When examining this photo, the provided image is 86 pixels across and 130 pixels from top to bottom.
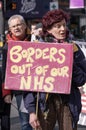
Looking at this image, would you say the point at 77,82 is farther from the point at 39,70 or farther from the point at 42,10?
the point at 42,10

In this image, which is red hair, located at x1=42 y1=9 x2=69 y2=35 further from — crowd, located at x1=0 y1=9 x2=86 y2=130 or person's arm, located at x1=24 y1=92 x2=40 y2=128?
person's arm, located at x1=24 y1=92 x2=40 y2=128

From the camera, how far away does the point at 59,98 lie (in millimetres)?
3760

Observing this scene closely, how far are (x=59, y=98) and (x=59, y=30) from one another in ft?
1.69

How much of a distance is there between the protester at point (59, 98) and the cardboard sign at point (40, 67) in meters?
0.07

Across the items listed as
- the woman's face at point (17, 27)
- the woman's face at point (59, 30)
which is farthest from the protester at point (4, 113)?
the woman's face at point (59, 30)

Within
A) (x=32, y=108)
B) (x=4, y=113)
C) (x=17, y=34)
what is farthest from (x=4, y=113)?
(x=32, y=108)

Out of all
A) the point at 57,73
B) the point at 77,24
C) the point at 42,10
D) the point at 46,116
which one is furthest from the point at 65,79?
the point at 77,24

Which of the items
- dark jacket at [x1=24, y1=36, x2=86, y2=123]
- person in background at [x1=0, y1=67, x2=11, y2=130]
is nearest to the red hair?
dark jacket at [x1=24, y1=36, x2=86, y2=123]

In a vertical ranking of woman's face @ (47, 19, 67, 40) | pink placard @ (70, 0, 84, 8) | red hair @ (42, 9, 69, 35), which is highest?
pink placard @ (70, 0, 84, 8)

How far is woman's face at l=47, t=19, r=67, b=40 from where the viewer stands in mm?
3721

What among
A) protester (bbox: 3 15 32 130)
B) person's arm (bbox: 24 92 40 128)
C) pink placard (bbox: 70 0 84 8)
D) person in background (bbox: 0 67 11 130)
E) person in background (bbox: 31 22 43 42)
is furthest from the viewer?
pink placard (bbox: 70 0 84 8)

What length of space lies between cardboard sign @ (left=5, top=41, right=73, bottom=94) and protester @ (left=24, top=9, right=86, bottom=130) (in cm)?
7

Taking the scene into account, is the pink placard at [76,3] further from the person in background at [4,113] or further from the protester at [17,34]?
the protester at [17,34]

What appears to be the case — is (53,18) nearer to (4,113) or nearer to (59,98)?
(59,98)
